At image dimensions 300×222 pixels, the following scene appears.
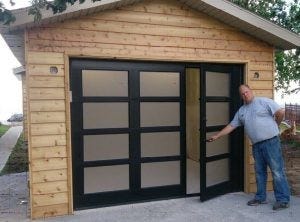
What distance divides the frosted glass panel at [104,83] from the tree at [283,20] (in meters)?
4.77

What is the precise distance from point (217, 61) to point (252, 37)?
32.3 inches

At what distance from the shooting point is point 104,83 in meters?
5.64

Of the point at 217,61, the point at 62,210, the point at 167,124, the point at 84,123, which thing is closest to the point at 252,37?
the point at 217,61

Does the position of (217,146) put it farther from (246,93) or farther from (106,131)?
(106,131)

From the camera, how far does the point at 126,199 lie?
19.1 ft

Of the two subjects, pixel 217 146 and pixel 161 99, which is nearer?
pixel 161 99

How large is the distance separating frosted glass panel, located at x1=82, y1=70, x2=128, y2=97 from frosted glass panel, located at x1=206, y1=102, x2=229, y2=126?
139 cm

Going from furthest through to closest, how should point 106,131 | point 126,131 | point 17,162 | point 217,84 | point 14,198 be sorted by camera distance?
1. point 17,162
2. point 14,198
3. point 217,84
4. point 126,131
5. point 106,131

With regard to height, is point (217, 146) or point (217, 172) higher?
point (217, 146)

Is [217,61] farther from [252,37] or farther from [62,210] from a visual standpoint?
[62,210]

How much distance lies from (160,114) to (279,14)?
6.37 metres

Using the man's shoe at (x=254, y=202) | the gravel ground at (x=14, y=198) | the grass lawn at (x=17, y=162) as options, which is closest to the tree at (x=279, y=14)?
the gravel ground at (x=14, y=198)

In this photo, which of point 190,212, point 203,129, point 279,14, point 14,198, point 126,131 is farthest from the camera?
point 279,14

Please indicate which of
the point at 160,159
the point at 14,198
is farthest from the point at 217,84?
the point at 14,198
